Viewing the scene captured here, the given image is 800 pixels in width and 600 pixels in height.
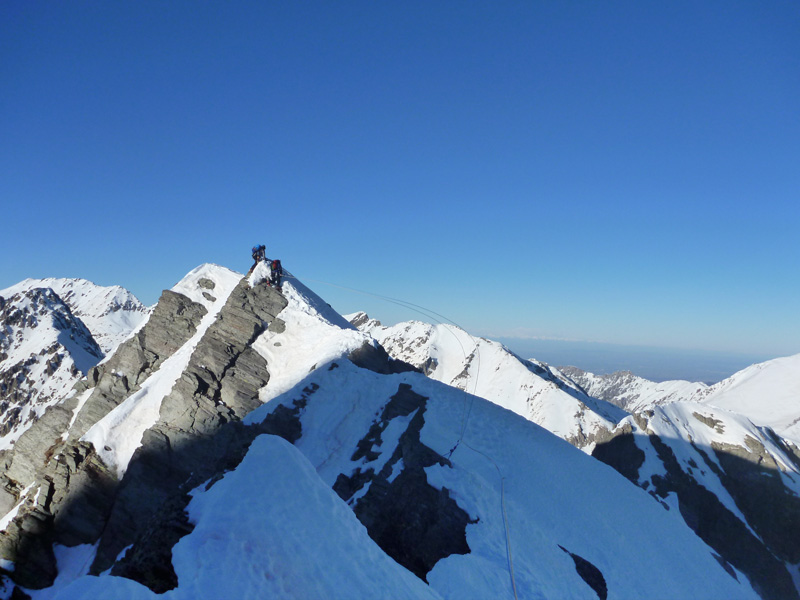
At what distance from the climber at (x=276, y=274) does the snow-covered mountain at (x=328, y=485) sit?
1189 millimetres

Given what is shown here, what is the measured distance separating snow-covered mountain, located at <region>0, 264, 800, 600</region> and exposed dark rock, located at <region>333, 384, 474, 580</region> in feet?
0.34

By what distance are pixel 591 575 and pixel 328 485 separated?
1465 cm

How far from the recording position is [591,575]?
20.5 metres

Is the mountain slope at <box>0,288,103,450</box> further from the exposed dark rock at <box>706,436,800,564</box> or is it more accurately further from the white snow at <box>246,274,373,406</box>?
the exposed dark rock at <box>706,436,800,564</box>

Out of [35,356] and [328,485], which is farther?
[35,356]

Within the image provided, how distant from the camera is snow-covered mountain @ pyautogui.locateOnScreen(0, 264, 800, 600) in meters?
9.93

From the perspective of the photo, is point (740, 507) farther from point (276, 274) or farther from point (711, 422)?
point (276, 274)

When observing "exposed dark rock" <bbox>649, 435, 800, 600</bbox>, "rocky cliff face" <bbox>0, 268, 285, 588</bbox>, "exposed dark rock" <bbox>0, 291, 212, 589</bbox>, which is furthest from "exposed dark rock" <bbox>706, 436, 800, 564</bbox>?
"exposed dark rock" <bbox>0, 291, 212, 589</bbox>

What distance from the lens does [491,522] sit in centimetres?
2027

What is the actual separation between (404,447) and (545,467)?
1046 cm

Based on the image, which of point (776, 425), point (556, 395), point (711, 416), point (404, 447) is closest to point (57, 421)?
point (404, 447)

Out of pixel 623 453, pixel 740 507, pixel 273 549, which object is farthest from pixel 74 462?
pixel 740 507

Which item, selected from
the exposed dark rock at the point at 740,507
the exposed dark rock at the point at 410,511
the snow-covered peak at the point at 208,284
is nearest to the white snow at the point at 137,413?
the snow-covered peak at the point at 208,284

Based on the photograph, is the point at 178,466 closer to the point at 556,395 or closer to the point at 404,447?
the point at 404,447
